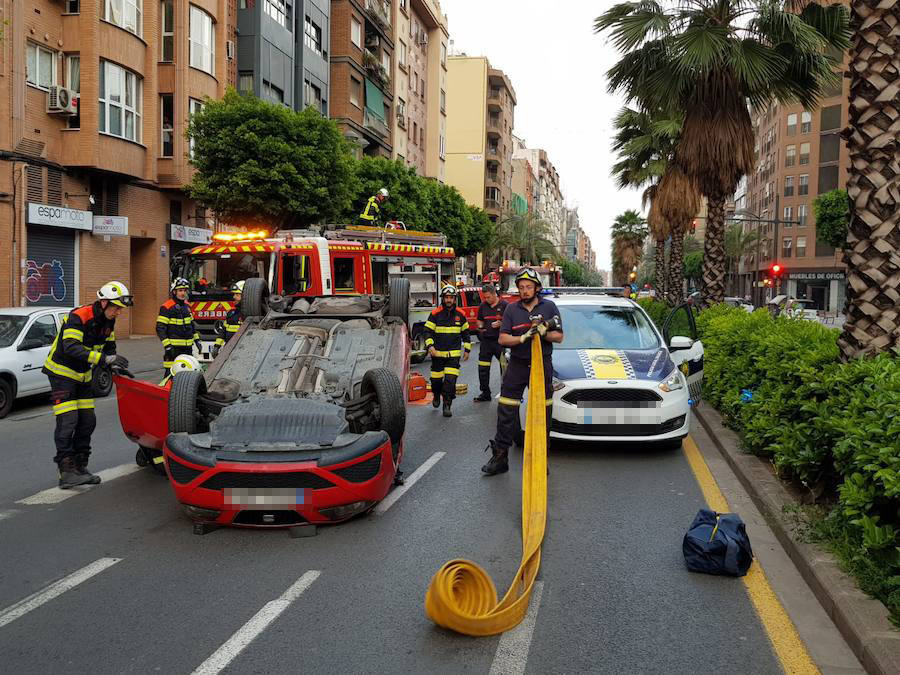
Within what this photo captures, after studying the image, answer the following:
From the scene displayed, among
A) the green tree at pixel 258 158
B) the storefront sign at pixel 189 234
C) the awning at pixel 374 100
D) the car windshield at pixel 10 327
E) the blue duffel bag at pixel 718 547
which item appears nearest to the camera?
the blue duffel bag at pixel 718 547

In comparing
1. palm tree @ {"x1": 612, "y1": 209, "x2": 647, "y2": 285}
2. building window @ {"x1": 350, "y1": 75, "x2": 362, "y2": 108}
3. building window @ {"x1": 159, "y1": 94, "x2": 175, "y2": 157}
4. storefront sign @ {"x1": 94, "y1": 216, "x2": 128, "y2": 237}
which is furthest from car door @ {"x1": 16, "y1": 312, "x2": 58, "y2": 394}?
palm tree @ {"x1": 612, "y1": 209, "x2": 647, "y2": 285}

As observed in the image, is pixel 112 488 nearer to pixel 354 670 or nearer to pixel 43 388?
pixel 354 670

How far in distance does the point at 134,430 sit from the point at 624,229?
232ft

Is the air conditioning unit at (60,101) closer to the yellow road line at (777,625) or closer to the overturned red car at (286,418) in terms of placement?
the overturned red car at (286,418)

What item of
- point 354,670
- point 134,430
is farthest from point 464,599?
point 134,430

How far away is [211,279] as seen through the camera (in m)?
15.0

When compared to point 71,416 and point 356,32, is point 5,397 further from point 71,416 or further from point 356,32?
point 356,32

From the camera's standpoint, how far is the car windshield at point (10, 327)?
1158 cm

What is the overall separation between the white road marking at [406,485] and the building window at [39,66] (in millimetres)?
18257

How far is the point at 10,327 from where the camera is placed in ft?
38.9

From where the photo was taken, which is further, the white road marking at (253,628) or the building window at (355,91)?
the building window at (355,91)

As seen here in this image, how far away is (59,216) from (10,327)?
36.3 ft

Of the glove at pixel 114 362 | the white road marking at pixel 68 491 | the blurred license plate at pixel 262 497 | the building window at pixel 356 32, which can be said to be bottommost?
the white road marking at pixel 68 491

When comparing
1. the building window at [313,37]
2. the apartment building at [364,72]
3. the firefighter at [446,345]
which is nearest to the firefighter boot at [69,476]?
the firefighter at [446,345]
